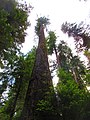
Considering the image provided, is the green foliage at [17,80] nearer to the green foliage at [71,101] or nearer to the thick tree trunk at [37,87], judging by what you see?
the thick tree trunk at [37,87]

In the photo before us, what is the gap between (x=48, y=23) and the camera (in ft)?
77.9

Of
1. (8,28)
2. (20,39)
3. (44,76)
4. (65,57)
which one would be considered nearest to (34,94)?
(44,76)

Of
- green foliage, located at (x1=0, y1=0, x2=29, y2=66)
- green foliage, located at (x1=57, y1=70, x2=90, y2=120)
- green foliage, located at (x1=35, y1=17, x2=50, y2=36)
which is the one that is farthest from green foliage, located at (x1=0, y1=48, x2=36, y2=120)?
green foliage, located at (x1=35, y1=17, x2=50, y2=36)

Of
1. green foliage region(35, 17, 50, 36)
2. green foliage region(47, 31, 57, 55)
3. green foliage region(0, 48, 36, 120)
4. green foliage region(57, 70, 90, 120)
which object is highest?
green foliage region(35, 17, 50, 36)

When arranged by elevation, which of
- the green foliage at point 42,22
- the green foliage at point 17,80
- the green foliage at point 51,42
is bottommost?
the green foliage at point 17,80

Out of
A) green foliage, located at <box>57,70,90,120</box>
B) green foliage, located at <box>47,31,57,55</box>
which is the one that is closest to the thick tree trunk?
green foliage, located at <box>57,70,90,120</box>

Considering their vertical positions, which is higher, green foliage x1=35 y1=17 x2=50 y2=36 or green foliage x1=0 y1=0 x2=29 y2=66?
green foliage x1=35 y1=17 x2=50 y2=36

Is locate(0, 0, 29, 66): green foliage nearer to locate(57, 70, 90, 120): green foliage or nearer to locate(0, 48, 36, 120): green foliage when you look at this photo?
locate(0, 48, 36, 120): green foliage

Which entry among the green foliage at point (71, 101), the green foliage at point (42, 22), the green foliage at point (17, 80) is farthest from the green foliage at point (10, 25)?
the green foliage at point (42, 22)

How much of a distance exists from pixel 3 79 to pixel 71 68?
29.5ft

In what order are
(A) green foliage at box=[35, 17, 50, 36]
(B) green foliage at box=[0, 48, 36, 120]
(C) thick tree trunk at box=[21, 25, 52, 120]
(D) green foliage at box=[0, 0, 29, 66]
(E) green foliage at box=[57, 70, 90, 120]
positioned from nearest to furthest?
(E) green foliage at box=[57, 70, 90, 120] → (C) thick tree trunk at box=[21, 25, 52, 120] → (D) green foliage at box=[0, 0, 29, 66] → (B) green foliage at box=[0, 48, 36, 120] → (A) green foliage at box=[35, 17, 50, 36]

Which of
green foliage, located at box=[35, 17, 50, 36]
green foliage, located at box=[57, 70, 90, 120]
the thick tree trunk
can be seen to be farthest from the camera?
green foliage, located at box=[35, 17, 50, 36]

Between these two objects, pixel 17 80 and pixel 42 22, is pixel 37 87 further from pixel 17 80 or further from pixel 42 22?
pixel 42 22

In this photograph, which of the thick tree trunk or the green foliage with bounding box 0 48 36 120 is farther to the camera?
the green foliage with bounding box 0 48 36 120
